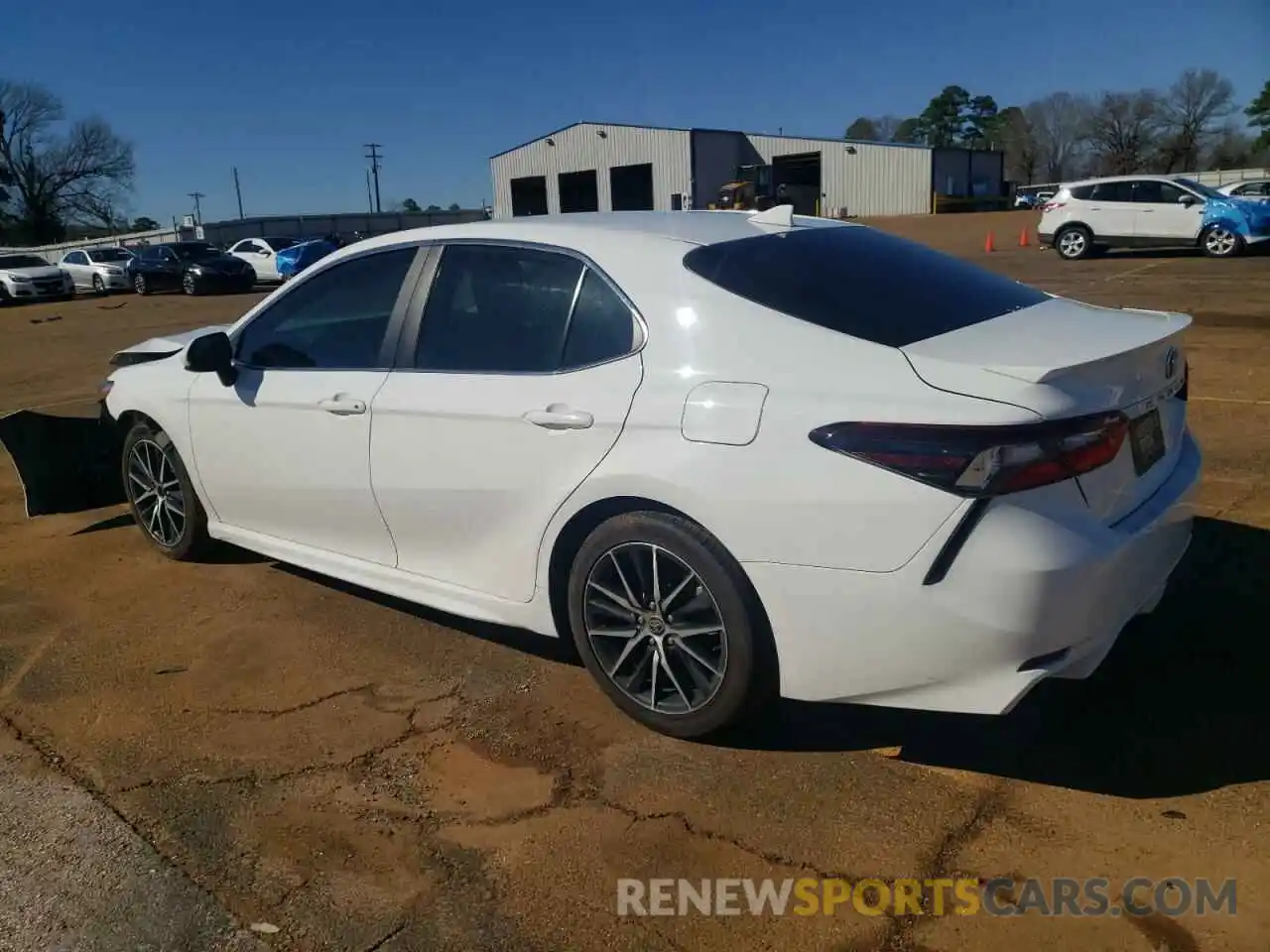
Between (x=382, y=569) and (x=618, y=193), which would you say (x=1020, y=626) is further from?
(x=618, y=193)

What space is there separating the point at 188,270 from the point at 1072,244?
22.7 metres

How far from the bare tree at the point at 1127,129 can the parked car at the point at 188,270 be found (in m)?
77.8

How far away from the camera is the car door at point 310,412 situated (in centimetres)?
395

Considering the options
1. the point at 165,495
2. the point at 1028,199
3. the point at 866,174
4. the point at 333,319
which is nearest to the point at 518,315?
the point at 333,319

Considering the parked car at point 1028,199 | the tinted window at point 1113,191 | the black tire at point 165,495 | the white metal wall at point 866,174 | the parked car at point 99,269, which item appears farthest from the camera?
the parked car at point 1028,199

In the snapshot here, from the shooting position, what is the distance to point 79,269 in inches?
1283

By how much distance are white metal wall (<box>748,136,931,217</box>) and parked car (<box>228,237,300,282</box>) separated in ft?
105

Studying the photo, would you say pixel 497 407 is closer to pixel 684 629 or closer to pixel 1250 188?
pixel 684 629

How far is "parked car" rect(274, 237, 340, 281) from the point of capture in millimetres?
29422

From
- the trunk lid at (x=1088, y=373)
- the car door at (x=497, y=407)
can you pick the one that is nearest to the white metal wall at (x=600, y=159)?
the car door at (x=497, y=407)

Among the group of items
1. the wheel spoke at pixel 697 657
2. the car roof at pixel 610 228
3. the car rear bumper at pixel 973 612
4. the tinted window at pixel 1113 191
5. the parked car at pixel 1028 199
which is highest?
the parked car at pixel 1028 199

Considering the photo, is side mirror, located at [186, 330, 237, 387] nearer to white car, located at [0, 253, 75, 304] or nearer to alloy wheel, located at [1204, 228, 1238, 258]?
alloy wheel, located at [1204, 228, 1238, 258]

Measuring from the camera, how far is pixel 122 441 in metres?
5.41

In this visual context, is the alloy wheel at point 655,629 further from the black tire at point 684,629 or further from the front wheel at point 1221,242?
the front wheel at point 1221,242
